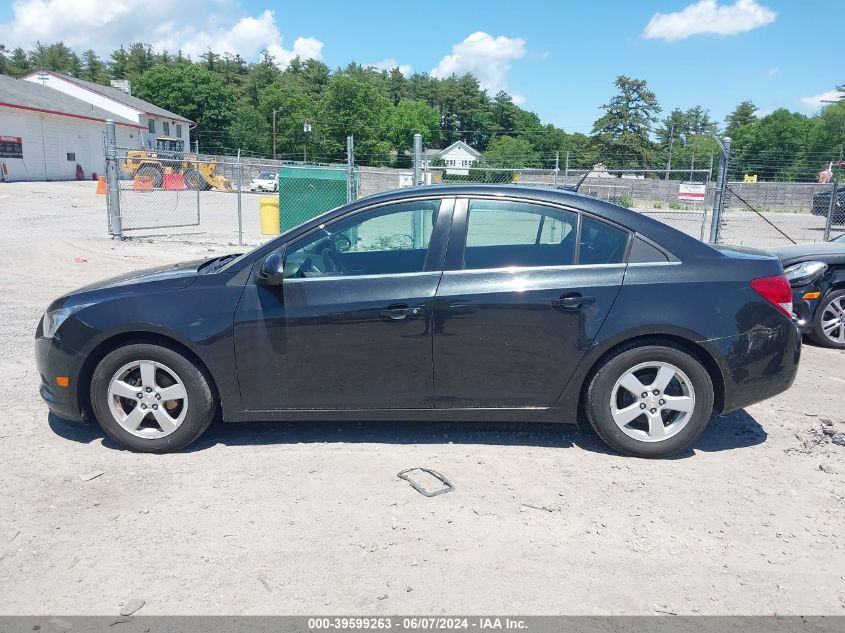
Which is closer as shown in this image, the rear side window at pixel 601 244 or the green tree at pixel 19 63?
the rear side window at pixel 601 244

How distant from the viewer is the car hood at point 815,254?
7441mm

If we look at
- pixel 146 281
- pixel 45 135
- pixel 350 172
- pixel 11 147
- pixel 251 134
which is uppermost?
pixel 251 134

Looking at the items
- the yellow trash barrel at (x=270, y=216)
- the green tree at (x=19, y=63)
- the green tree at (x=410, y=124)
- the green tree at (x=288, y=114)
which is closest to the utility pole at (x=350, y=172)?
the yellow trash barrel at (x=270, y=216)

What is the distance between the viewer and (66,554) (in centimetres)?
339

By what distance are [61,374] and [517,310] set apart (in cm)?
292

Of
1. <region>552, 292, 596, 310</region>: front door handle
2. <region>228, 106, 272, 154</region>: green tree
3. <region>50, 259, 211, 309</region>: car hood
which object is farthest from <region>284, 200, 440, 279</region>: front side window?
<region>228, 106, 272, 154</region>: green tree

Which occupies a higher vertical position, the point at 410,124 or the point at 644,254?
the point at 410,124

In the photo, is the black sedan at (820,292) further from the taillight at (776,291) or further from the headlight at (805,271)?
the taillight at (776,291)

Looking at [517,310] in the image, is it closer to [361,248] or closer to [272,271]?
[361,248]

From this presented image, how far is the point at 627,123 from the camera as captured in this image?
69625mm

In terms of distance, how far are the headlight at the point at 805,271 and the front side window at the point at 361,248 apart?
189 inches

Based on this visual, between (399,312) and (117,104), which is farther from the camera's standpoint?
(117,104)

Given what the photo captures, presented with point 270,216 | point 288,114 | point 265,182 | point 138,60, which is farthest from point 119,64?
point 270,216

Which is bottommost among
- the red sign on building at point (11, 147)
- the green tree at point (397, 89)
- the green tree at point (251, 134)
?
the red sign on building at point (11, 147)
